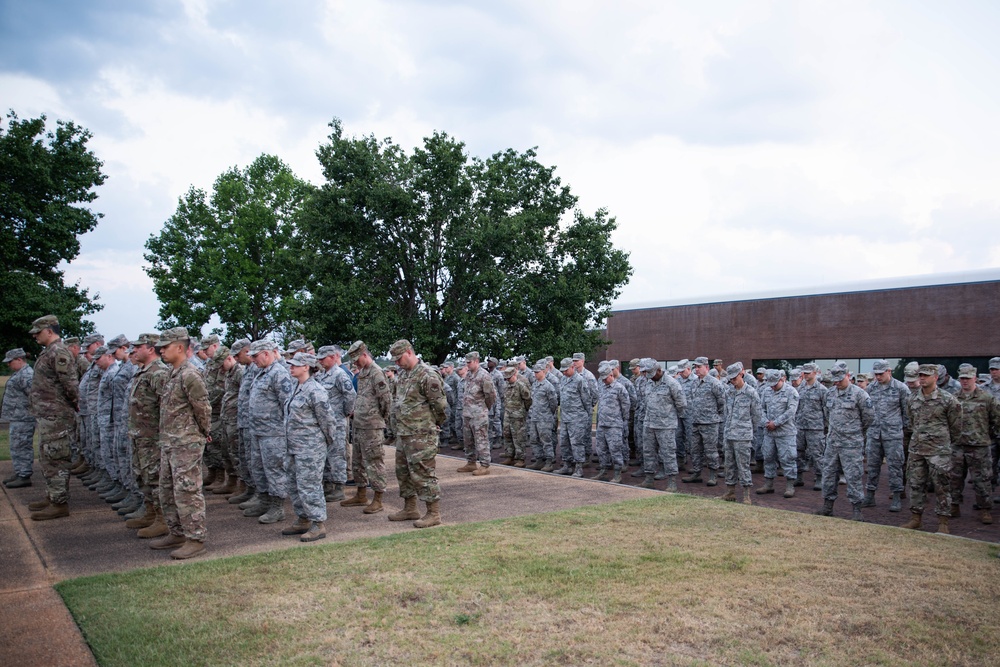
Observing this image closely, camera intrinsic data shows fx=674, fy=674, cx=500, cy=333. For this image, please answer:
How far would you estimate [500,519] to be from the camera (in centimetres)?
822

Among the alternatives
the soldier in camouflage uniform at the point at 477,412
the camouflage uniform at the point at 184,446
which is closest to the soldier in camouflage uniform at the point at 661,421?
the soldier in camouflage uniform at the point at 477,412

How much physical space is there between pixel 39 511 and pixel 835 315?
28.7 m

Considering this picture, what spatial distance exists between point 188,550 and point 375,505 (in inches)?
103

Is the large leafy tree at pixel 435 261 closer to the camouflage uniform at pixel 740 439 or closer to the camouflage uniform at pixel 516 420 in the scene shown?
the camouflage uniform at pixel 516 420

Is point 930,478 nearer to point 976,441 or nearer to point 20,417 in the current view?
point 976,441

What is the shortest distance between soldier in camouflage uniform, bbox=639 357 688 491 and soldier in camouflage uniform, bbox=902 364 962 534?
3328 millimetres

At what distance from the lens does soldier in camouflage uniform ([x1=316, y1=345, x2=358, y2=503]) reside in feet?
31.5

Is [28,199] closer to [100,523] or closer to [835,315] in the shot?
[100,523]

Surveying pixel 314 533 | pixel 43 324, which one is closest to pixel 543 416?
pixel 314 533

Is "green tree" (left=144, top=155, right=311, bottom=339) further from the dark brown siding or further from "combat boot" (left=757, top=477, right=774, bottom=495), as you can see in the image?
"combat boot" (left=757, top=477, right=774, bottom=495)

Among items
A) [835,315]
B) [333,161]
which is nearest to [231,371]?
[333,161]

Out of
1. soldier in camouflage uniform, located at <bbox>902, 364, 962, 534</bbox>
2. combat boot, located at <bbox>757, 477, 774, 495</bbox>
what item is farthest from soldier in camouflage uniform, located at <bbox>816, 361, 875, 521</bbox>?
combat boot, located at <bbox>757, 477, 774, 495</bbox>

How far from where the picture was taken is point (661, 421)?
1100cm

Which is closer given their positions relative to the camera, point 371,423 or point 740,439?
point 371,423
